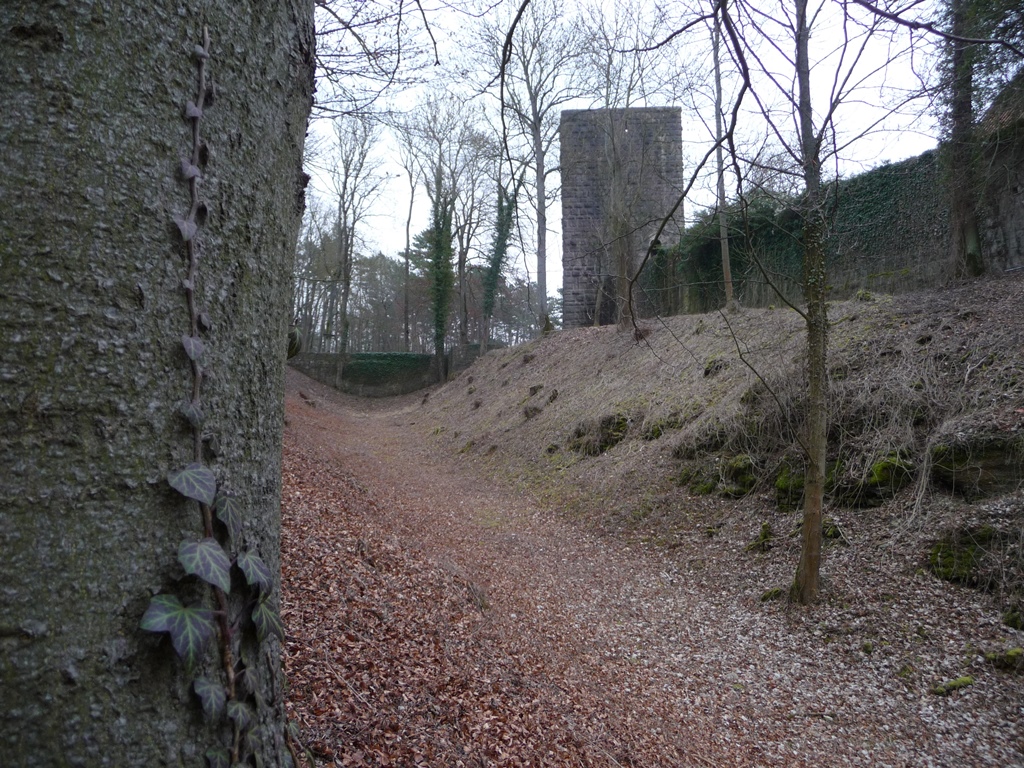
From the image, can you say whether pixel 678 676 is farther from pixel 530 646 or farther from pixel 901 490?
pixel 901 490

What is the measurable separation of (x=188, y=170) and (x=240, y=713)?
103cm

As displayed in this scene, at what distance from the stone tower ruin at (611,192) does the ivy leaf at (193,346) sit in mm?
13645

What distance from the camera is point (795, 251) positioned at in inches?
577

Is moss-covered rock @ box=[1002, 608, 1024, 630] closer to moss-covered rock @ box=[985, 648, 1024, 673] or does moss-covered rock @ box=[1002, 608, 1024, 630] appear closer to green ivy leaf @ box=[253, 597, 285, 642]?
moss-covered rock @ box=[985, 648, 1024, 673]

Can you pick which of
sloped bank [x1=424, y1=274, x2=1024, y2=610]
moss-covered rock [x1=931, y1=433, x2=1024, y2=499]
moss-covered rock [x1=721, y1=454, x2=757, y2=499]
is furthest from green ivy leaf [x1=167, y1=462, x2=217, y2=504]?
moss-covered rock [x1=721, y1=454, x2=757, y2=499]

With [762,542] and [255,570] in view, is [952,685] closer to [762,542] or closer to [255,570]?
[762,542]

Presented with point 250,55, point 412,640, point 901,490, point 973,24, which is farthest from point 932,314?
point 250,55

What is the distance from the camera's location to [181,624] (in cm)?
108

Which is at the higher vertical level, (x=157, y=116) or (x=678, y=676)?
(x=157, y=116)

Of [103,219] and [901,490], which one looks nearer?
[103,219]

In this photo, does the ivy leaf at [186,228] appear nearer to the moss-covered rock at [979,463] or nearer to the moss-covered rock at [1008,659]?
the moss-covered rock at [1008,659]

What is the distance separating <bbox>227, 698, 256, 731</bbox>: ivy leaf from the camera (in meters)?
1.18

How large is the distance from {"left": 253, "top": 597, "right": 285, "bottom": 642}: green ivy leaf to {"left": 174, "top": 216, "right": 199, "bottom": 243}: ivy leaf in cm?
73

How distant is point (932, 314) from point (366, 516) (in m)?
7.96
